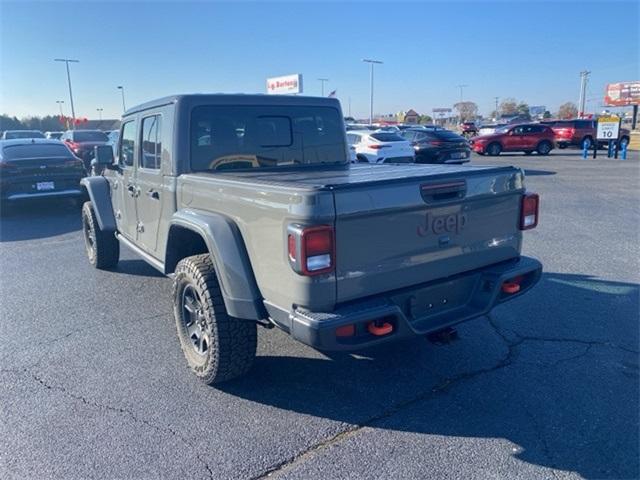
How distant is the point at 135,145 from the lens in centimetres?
477

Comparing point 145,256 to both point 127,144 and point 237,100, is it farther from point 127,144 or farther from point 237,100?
point 237,100

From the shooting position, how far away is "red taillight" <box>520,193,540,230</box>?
3.58 meters

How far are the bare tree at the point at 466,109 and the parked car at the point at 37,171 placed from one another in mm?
102178

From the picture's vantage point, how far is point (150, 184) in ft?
14.2

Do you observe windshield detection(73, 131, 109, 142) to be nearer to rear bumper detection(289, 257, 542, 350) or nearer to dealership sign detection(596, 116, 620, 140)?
rear bumper detection(289, 257, 542, 350)

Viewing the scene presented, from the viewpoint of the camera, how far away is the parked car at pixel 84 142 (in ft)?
62.1

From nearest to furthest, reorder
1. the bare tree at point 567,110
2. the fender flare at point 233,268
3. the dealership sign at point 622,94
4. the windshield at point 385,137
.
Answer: the fender flare at point 233,268, the windshield at point 385,137, the dealership sign at point 622,94, the bare tree at point 567,110

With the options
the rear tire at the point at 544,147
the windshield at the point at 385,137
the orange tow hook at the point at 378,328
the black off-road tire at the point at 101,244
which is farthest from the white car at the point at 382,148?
the rear tire at the point at 544,147

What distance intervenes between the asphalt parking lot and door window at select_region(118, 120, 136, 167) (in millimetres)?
1472

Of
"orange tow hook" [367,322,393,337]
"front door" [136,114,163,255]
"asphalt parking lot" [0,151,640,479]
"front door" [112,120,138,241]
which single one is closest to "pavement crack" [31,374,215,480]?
"asphalt parking lot" [0,151,640,479]

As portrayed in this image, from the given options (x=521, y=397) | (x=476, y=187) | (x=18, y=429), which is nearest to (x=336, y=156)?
(x=476, y=187)

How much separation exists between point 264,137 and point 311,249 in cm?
201

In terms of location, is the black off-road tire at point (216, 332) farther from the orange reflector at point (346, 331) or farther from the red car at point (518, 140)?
the red car at point (518, 140)

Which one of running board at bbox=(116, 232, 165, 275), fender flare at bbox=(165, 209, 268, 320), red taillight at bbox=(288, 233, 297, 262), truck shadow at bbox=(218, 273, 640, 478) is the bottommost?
truck shadow at bbox=(218, 273, 640, 478)
